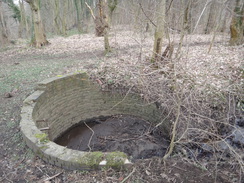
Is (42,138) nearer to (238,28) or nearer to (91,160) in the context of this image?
(91,160)

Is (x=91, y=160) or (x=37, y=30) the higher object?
(x=37, y=30)

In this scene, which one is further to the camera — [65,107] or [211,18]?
[211,18]

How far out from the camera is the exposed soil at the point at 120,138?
211 inches

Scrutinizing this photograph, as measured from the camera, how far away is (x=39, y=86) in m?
5.12

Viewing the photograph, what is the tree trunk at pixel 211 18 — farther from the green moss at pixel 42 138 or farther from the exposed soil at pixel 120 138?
the green moss at pixel 42 138

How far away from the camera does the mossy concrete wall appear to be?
346 centimetres

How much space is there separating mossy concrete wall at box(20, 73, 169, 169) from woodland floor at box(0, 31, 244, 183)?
1.21 feet

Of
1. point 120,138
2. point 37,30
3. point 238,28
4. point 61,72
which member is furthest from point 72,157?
point 238,28

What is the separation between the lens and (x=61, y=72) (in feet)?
21.9

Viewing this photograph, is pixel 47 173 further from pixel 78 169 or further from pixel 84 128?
pixel 84 128

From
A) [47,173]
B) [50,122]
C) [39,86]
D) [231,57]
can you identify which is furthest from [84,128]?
[231,57]

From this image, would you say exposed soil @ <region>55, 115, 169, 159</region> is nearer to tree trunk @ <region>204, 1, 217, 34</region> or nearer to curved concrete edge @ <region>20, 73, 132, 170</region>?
curved concrete edge @ <region>20, 73, 132, 170</region>

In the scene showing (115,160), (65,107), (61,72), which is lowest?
(65,107)

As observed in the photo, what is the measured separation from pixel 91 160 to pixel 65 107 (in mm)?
3862
